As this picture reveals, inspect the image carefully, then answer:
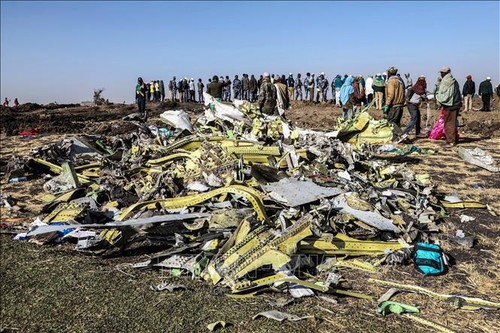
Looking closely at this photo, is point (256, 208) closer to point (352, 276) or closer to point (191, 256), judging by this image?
point (191, 256)

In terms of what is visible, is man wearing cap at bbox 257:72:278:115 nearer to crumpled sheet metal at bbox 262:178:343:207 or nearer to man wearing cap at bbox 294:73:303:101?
crumpled sheet metal at bbox 262:178:343:207

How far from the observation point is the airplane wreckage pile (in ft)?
14.9

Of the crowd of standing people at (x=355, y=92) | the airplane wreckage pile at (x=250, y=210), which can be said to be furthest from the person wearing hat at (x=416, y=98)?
the airplane wreckage pile at (x=250, y=210)

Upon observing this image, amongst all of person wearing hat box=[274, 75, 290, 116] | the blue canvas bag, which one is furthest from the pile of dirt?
the blue canvas bag

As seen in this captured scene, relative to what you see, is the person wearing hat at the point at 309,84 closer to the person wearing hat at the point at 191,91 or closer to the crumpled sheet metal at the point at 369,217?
the person wearing hat at the point at 191,91

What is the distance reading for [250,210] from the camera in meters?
5.44

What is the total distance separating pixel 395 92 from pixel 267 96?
127 inches

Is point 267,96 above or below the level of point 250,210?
above

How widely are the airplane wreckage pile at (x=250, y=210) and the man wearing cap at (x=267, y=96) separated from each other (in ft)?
7.01

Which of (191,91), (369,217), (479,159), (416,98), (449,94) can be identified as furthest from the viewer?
(191,91)

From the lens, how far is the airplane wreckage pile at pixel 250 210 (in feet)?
14.9

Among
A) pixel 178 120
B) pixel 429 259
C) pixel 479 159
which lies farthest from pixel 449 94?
pixel 429 259

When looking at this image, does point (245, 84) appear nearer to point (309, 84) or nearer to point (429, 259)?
point (309, 84)

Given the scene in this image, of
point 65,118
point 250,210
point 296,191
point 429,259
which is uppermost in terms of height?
point 65,118
